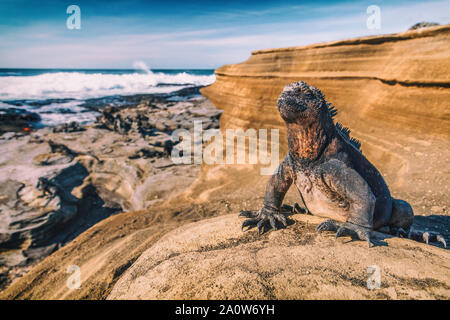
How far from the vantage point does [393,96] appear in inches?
266

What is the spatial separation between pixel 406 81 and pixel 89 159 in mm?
11061

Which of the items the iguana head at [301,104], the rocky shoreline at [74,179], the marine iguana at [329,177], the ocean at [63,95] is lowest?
the rocky shoreline at [74,179]

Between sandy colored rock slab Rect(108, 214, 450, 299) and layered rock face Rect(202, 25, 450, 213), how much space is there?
10.2 feet

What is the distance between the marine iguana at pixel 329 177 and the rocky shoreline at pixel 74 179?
5299mm

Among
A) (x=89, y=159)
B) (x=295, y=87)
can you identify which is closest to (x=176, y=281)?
(x=295, y=87)

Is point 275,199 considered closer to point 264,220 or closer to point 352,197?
point 264,220

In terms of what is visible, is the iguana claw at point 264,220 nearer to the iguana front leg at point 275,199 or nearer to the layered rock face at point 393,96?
the iguana front leg at point 275,199

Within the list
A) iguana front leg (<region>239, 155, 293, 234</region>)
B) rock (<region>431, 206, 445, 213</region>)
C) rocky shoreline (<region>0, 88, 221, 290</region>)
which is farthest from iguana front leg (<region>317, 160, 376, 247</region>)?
rocky shoreline (<region>0, 88, 221, 290</region>)

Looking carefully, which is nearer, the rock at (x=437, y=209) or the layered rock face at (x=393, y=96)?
the rock at (x=437, y=209)

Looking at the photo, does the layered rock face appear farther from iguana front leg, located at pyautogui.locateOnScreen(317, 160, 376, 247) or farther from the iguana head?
the iguana head

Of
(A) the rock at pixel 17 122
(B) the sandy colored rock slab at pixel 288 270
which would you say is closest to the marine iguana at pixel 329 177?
(B) the sandy colored rock slab at pixel 288 270

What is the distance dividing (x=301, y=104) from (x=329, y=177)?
695mm

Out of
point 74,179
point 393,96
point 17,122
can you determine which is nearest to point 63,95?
point 17,122

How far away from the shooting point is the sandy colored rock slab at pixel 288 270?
140cm
